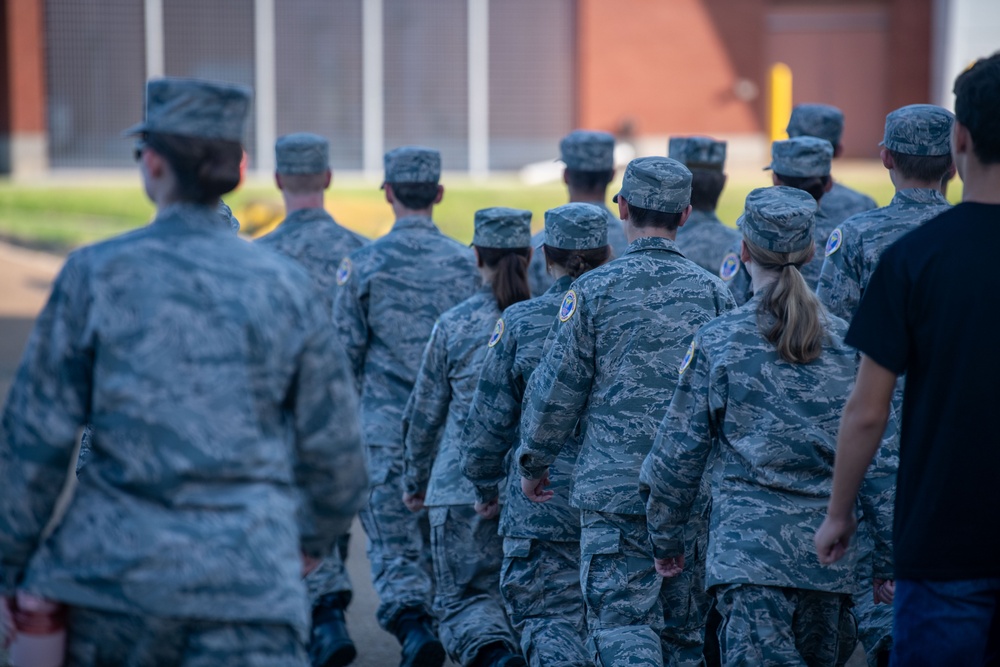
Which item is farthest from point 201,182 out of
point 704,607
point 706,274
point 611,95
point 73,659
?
point 611,95

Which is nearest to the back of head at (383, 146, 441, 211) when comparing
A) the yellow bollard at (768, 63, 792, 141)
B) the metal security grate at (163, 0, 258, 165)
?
the yellow bollard at (768, 63, 792, 141)

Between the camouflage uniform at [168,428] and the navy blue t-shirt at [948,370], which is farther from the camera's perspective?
the navy blue t-shirt at [948,370]

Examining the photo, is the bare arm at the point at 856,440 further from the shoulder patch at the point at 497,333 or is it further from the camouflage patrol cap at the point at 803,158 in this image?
the camouflage patrol cap at the point at 803,158

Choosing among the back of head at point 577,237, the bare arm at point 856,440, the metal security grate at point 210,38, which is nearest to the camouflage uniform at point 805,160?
the back of head at point 577,237

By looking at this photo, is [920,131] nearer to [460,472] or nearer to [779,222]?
[779,222]

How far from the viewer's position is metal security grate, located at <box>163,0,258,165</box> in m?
29.4

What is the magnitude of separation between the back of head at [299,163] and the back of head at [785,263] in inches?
134

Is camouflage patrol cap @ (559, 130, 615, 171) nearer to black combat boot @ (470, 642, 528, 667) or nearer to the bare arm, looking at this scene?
black combat boot @ (470, 642, 528, 667)

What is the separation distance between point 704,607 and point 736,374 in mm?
1176

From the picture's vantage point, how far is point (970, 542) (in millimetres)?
3098

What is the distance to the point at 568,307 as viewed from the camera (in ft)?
15.5

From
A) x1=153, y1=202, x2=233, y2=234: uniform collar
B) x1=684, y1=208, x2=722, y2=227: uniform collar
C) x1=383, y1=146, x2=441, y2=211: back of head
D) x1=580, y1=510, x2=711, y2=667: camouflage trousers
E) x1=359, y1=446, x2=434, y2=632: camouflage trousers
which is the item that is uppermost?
x1=153, y1=202, x2=233, y2=234: uniform collar

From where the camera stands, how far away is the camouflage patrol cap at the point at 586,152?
287 inches

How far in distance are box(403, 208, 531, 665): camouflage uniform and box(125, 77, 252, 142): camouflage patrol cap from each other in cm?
255
